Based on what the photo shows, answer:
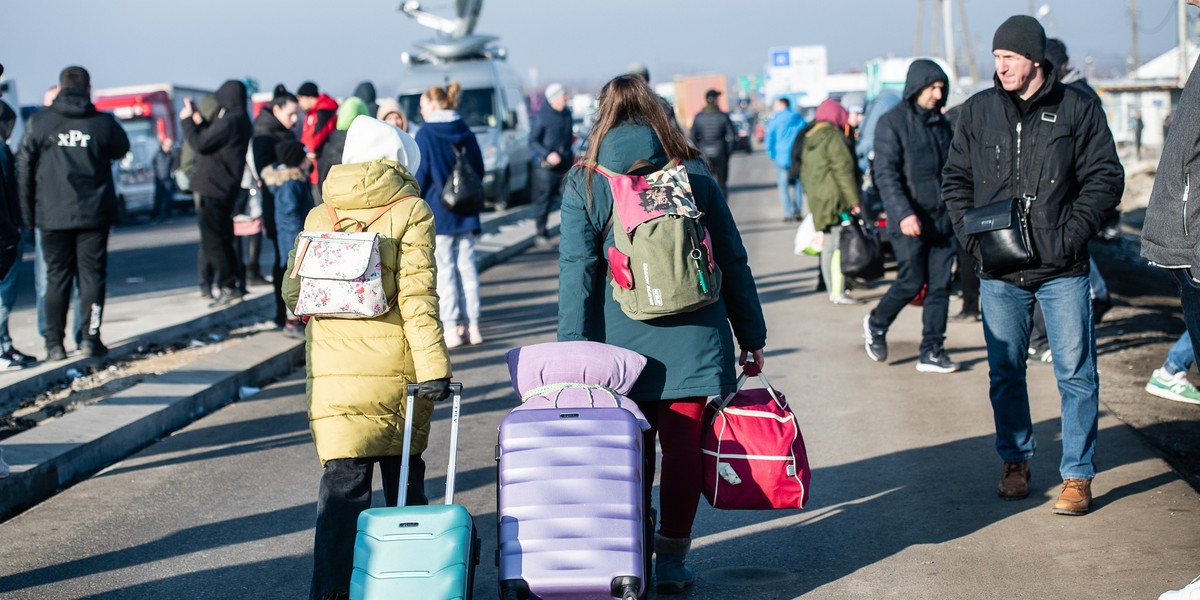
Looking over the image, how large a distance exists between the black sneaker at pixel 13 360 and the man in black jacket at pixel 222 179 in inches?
112

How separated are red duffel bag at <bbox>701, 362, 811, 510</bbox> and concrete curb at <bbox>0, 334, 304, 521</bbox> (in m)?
3.84

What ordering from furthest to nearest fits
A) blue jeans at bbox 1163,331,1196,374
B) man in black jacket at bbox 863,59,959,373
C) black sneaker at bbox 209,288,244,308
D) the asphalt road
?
black sneaker at bbox 209,288,244,308 < man in black jacket at bbox 863,59,959,373 < blue jeans at bbox 1163,331,1196,374 < the asphalt road

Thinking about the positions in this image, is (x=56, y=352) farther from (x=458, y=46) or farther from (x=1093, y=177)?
(x=458, y=46)

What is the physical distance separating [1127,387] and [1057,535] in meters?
3.26

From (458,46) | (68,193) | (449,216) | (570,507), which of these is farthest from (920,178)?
(458,46)

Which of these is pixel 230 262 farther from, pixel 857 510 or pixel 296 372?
pixel 857 510

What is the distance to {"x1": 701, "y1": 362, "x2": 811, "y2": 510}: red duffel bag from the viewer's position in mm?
4750

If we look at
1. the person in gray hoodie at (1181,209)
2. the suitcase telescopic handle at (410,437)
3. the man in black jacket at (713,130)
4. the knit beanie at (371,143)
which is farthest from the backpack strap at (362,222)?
the man in black jacket at (713,130)

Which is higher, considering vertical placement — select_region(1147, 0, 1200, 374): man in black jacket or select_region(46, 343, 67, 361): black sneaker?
select_region(1147, 0, 1200, 374): man in black jacket

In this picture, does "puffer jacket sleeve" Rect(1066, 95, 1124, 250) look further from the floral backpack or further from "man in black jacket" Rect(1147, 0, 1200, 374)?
the floral backpack

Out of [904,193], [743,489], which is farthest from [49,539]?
[904,193]

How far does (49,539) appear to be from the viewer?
Answer: 6078 millimetres

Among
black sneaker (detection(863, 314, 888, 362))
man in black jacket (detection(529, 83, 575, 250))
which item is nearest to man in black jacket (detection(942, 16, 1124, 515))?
black sneaker (detection(863, 314, 888, 362))

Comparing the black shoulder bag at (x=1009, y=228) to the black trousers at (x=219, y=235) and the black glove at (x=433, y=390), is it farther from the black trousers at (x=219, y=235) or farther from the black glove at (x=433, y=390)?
the black trousers at (x=219, y=235)
